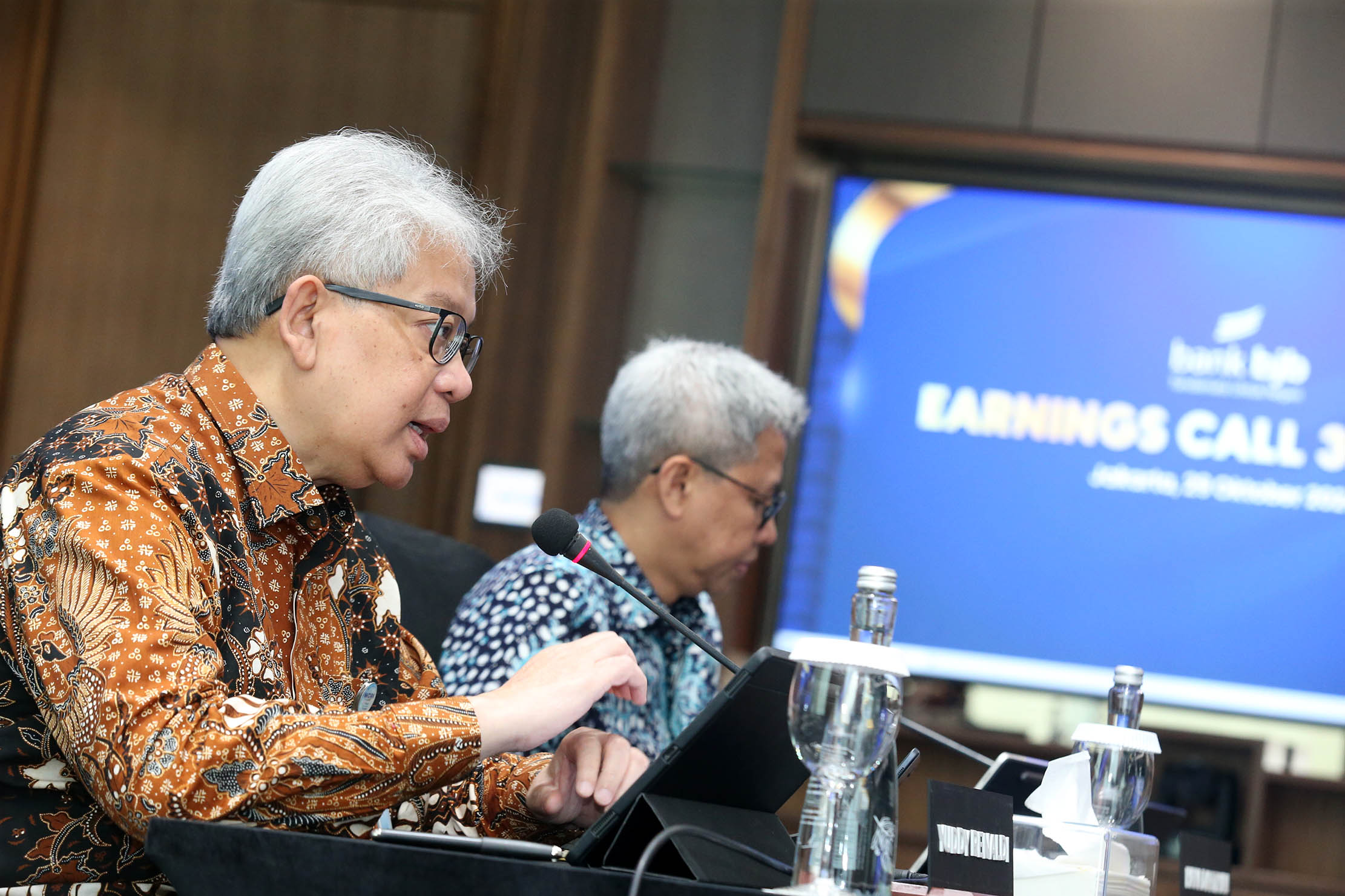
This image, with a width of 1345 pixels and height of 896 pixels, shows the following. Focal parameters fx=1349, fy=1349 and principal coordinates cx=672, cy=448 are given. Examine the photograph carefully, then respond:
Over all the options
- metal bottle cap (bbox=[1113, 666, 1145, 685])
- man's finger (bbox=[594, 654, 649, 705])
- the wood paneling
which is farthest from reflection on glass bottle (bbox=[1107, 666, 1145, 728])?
the wood paneling

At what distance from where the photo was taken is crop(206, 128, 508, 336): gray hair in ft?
4.15

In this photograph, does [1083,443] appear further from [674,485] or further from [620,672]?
[620,672]

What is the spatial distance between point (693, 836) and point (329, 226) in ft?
2.17

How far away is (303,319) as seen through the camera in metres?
1.26

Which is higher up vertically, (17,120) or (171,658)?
(17,120)

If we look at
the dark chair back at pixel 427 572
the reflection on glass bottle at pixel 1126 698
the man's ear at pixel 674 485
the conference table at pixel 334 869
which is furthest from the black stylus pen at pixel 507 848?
the man's ear at pixel 674 485

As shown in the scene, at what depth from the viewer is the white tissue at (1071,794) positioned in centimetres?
123

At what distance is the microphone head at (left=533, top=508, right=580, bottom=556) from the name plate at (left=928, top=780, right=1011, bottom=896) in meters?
0.43

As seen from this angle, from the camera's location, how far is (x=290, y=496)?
4.11ft

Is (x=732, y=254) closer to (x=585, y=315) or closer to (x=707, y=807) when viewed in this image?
(x=585, y=315)

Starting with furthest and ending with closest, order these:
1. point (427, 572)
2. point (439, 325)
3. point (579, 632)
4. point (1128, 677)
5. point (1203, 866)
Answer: point (427, 572)
point (579, 632)
point (1203, 866)
point (1128, 677)
point (439, 325)

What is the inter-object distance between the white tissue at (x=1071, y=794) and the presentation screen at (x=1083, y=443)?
2.03m

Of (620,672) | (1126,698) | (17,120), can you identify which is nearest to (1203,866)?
(1126,698)

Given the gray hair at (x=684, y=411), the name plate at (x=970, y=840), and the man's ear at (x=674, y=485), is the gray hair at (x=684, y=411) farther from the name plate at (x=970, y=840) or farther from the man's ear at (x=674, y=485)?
the name plate at (x=970, y=840)
